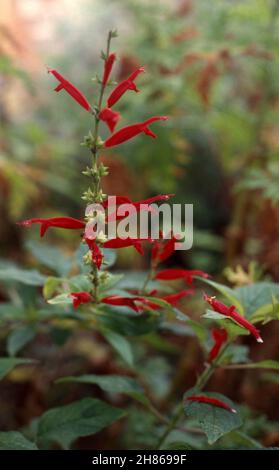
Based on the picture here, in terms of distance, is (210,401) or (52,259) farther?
(52,259)

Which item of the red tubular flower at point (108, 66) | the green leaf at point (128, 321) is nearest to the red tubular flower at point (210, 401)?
the green leaf at point (128, 321)

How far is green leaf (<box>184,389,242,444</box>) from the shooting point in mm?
1052

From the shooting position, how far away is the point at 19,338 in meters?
1.47

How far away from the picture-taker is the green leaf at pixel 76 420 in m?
1.25

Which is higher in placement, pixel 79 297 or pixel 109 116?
pixel 109 116

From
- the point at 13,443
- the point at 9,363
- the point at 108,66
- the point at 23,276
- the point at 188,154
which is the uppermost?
the point at 188,154

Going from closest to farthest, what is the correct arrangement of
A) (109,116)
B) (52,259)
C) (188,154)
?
(109,116), (52,259), (188,154)

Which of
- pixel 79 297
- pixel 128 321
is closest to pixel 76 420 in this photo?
pixel 128 321

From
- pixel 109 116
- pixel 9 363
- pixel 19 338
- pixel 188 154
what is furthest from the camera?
pixel 188 154

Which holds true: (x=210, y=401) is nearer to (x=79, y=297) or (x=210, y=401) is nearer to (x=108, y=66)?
(x=79, y=297)

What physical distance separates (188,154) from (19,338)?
239cm

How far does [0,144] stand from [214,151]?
150 centimetres

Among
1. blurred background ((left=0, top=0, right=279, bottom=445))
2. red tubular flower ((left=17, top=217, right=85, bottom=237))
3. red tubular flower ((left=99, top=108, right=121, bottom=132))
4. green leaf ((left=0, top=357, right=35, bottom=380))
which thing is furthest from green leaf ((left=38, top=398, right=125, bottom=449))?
red tubular flower ((left=99, top=108, right=121, bottom=132))

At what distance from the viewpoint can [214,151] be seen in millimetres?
3742
